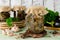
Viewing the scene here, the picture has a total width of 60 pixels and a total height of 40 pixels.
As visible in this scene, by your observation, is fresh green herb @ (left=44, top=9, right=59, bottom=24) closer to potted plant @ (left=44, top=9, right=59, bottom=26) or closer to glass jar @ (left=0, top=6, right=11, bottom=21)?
potted plant @ (left=44, top=9, right=59, bottom=26)

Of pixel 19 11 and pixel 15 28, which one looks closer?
pixel 15 28

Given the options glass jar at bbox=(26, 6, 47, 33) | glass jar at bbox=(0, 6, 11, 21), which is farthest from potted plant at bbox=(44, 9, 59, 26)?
glass jar at bbox=(0, 6, 11, 21)

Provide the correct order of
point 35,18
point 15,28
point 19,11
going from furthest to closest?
1. point 19,11
2. point 15,28
3. point 35,18

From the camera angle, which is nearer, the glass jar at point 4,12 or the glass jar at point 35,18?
the glass jar at point 35,18

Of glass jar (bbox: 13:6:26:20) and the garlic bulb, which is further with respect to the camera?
glass jar (bbox: 13:6:26:20)

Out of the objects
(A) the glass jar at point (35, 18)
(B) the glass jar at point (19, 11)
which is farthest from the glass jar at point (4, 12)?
(A) the glass jar at point (35, 18)

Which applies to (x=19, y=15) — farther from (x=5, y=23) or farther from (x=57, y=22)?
(x=57, y=22)

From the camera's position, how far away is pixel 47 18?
1013 millimetres

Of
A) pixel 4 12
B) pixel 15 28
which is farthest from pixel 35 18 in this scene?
pixel 4 12

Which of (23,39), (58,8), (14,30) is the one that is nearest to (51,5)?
(58,8)

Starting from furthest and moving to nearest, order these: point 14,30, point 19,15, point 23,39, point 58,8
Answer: point 58,8 < point 19,15 < point 14,30 < point 23,39

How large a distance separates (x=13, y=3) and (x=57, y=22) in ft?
1.79

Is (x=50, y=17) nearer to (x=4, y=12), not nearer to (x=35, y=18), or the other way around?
(x=35, y=18)

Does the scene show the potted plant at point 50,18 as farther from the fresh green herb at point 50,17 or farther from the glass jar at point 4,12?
the glass jar at point 4,12
